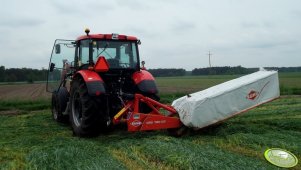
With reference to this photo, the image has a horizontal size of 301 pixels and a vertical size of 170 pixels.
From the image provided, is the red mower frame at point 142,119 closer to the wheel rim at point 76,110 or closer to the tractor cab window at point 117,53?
the wheel rim at point 76,110

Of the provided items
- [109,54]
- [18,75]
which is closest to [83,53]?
[109,54]

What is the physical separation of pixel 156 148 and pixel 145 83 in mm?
2328

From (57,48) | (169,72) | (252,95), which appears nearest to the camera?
(252,95)

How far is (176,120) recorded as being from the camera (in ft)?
22.5

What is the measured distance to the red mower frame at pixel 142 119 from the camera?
21.6ft

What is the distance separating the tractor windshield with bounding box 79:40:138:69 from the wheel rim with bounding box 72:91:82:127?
2.89ft

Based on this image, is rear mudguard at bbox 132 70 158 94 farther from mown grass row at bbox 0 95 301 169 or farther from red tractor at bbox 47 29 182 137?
mown grass row at bbox 0 95 301 169

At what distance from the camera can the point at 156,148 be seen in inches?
219

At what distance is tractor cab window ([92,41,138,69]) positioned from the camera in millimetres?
7904

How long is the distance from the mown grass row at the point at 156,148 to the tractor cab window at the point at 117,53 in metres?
1.54

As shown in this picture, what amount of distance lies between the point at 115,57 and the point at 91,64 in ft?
2.06

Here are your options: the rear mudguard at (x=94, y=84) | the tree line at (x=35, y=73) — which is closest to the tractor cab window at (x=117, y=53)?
the rear mudguard at (x=94, y=84)

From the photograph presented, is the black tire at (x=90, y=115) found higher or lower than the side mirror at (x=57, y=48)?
lower

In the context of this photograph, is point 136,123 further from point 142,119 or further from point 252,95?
point 252,95
